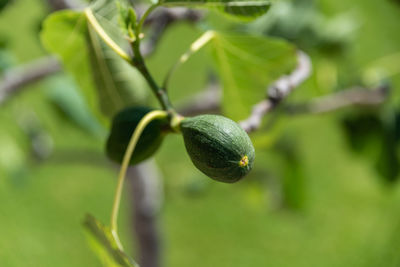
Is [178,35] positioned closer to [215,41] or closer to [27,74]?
[27,74]

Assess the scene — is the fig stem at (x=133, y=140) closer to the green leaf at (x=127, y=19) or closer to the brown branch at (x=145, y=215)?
the green leaf at (x=127, y=19)

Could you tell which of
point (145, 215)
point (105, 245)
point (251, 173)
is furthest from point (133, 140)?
point (251, 173)

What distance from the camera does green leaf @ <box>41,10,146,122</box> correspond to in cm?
70

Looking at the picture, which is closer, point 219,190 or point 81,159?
point 81,159

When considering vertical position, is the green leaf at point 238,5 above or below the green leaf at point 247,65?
above

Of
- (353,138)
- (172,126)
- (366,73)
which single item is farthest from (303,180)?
(172,126)

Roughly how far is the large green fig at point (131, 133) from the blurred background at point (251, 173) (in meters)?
0.44

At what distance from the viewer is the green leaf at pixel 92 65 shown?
699 millimetres

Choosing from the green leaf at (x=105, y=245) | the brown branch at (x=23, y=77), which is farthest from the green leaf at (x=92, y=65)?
the brown branch at (x=23, y=77)

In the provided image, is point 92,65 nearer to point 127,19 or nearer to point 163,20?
point 127,19

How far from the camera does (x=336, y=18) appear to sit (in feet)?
4.30

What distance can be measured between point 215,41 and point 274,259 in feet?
7.68

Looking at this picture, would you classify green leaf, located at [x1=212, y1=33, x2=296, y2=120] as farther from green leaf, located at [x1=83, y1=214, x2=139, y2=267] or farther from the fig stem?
green leaf, located at [x1=83, y1=214, x2=139, y2=267]

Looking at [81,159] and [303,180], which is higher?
[81,159]
